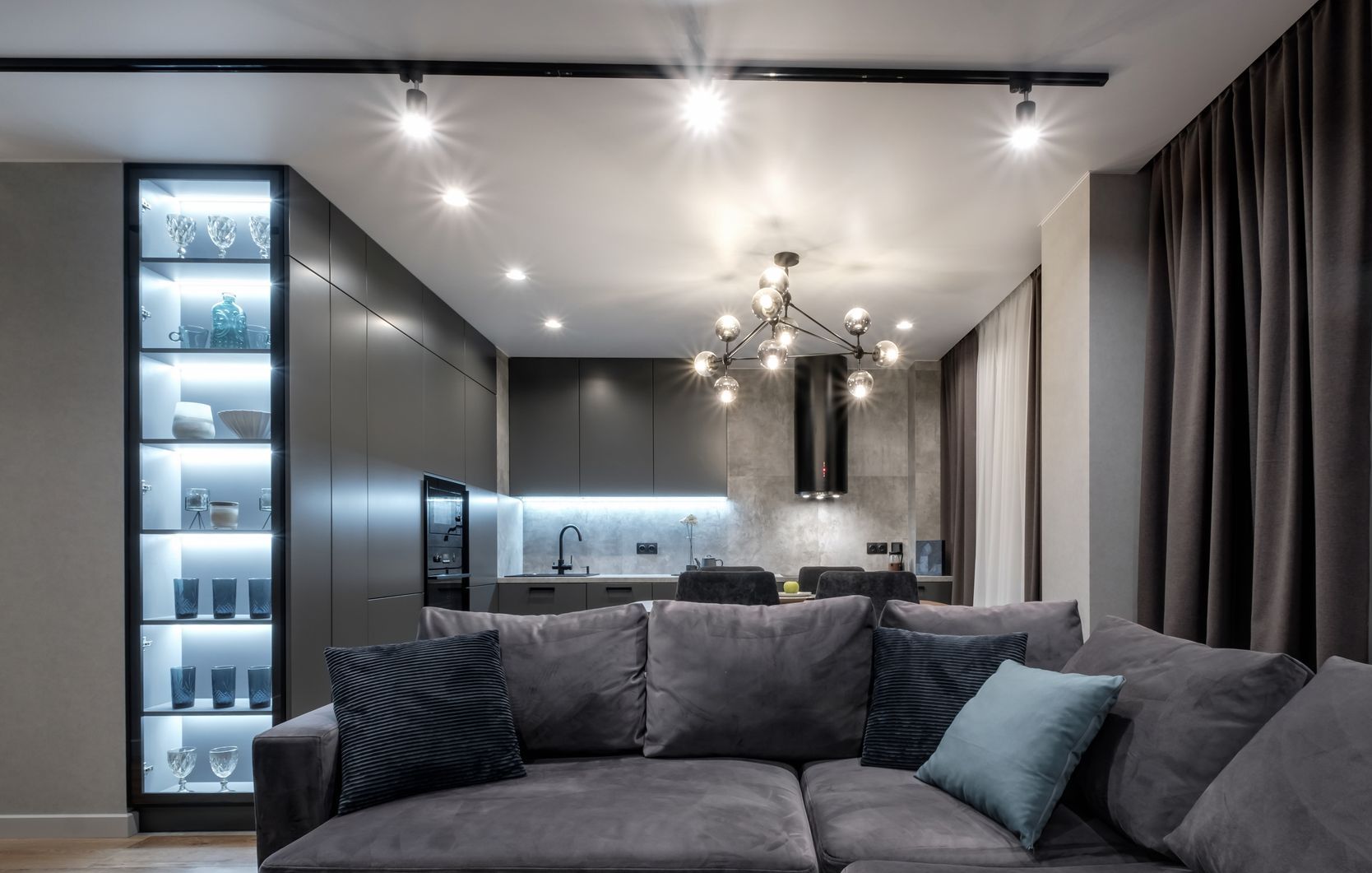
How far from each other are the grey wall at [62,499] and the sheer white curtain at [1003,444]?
4746 millimetres

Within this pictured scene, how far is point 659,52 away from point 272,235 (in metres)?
1.87

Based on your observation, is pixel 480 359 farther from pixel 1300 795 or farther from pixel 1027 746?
pixel 1300 795

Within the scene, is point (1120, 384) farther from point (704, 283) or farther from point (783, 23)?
point (704, 283)

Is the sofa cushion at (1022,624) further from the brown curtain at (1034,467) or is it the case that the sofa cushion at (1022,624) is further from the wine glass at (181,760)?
the wine glass at (181,760)

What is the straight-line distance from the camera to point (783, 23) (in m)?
2.46

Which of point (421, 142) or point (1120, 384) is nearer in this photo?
point (421, 142)

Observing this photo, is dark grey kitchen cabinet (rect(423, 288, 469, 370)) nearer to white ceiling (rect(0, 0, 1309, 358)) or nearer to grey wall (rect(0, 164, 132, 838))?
white ceiling (rect(0, 0, 1309, 358))

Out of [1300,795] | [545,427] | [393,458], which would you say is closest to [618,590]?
[545,427]

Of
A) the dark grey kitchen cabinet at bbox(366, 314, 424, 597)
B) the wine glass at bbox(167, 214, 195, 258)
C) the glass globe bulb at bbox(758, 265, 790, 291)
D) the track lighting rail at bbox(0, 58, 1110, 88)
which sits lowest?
the dark grey kitchen cabinet at bbox(366, 314, 424, 597)

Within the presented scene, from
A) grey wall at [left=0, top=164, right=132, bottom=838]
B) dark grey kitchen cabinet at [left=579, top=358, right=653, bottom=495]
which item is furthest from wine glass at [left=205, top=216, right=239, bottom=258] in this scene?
dark grey kitchen cabinet at [left=579, top=358, right=653, bottom=495]

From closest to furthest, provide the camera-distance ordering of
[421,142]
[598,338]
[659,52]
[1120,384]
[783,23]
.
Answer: [783,23]
[659,52]
[421,142]
[1120,384]
[598,338]

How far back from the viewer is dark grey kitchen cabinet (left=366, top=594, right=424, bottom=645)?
4.13 metres

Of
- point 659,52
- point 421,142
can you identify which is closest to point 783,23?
point 659,52

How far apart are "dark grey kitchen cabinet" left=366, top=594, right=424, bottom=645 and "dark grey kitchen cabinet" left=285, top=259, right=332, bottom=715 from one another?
1.50 ft
